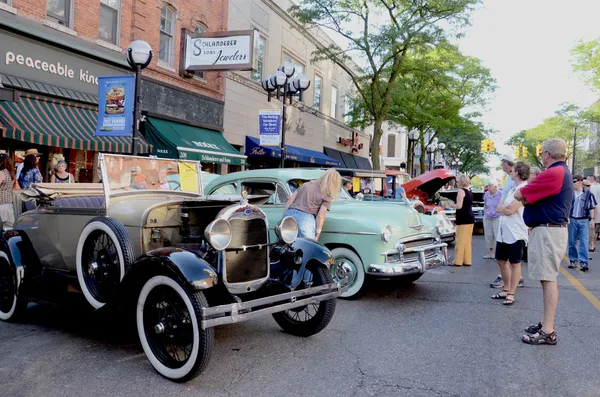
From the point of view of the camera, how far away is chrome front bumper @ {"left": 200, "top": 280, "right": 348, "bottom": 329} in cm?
355

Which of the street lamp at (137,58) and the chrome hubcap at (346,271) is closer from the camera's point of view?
the chrome hubcap at (346,271)

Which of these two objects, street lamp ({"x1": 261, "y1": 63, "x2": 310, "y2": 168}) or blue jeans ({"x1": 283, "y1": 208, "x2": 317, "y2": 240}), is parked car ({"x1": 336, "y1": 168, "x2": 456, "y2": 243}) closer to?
street lamp ({"x1": 261, "y1": 63, "x2": 310, "y2": 168})

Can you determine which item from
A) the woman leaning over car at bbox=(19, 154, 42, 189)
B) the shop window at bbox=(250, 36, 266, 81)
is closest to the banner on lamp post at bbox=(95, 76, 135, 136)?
the woman leaning over car at bbox=(19, 154, 42, 189)

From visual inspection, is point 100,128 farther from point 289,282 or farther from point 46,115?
point 289,282

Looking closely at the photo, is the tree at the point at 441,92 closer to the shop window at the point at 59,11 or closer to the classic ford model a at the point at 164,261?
the shop window at the point at 59,11

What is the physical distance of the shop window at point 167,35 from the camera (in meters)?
16.0

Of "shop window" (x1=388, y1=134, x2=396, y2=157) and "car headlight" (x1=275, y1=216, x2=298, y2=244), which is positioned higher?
"shop window" (x1=388, y1=134, x2=396, y2=157)

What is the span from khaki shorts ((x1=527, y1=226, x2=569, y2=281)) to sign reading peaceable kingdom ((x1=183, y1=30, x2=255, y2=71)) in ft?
35.9

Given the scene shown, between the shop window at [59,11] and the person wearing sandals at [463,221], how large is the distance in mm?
9975

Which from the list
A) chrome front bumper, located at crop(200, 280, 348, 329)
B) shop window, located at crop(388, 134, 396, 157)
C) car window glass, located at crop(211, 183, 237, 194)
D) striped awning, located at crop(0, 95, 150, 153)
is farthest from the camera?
shop window, located at crop(388, 134, 396, 157)

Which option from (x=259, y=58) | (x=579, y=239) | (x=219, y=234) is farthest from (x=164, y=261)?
(x=259, y=58)

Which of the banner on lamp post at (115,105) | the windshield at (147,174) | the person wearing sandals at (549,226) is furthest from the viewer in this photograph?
the banner on lamp post at (115,105)

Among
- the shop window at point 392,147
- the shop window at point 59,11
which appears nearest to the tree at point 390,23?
the shop window at point 59,11

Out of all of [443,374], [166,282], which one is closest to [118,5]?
[166,282]
